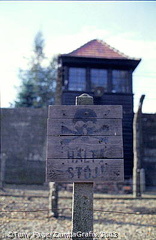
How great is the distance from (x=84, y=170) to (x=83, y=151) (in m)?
0.23

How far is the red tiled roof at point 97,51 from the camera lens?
14711mm

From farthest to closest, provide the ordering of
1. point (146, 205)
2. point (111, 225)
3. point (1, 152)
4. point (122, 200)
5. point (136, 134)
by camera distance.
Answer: point (1, 152)
point (136, 134)
point (122, 200)
point (146, 205)
point (111, 225)

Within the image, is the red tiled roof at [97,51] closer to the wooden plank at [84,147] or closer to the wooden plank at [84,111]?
the wooden plank at [84,111]

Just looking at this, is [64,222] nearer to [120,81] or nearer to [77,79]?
[77,79]

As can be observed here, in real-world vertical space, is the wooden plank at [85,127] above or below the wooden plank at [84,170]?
above

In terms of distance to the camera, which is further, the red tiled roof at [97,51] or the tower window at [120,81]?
the red tiled roof at [97,51]

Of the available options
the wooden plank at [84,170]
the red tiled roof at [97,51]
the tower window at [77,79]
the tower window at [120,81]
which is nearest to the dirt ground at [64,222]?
the wooden plank at [84,170]

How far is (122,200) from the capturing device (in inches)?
364

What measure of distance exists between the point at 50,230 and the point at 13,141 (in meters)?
8.89

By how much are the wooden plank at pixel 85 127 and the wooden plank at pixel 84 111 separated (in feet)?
0.21


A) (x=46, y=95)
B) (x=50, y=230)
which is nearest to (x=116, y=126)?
(x=50, y=230)

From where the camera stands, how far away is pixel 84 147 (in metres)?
2.91

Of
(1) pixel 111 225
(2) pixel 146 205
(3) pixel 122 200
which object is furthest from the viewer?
(3) pixel 122 200

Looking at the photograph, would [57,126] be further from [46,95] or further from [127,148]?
[46,95]
